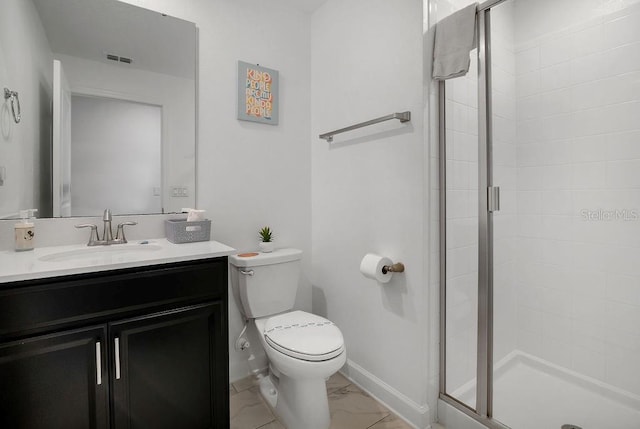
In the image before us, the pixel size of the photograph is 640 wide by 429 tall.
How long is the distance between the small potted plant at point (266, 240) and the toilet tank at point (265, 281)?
0.23 feet

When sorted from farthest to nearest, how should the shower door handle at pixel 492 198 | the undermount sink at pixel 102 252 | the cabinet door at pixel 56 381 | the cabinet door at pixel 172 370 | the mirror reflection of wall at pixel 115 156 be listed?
the mirror reflection of wall at pixel 115 156
the shower door handle at pixel 492 198
the undermount sink at pixel 102 252
the cabinet door at pixel 172 370
the cabinet door at pixel 56 381

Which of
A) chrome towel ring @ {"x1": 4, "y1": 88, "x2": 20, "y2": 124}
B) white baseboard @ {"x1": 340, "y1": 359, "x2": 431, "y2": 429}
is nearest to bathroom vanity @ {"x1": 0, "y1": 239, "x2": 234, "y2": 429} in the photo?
chrome towel ring @ {"x1": 4, "y1": 88, "x2": 20, "y2": 124}

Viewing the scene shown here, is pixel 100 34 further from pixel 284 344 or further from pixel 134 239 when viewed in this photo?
pixel 284 344

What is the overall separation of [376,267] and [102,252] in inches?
49.9

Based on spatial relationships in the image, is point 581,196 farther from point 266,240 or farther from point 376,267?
point 266,240

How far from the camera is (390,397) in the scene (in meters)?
1.65

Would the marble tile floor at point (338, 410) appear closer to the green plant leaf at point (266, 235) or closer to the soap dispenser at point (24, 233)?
the green plant leaf at point (266, 235)

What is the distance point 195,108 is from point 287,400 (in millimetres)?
1620

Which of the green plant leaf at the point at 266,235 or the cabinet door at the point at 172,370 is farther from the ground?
the green plant leaf at the point at 266,235

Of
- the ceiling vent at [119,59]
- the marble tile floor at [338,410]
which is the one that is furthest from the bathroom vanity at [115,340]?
the ceiling vent at [119,59]

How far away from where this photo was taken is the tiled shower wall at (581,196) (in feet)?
4.88

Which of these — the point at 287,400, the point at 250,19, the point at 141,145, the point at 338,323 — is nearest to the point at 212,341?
the point at 287,400

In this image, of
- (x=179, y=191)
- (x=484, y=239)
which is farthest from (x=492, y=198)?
(x=179, y=191)

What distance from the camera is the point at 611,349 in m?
1.61
